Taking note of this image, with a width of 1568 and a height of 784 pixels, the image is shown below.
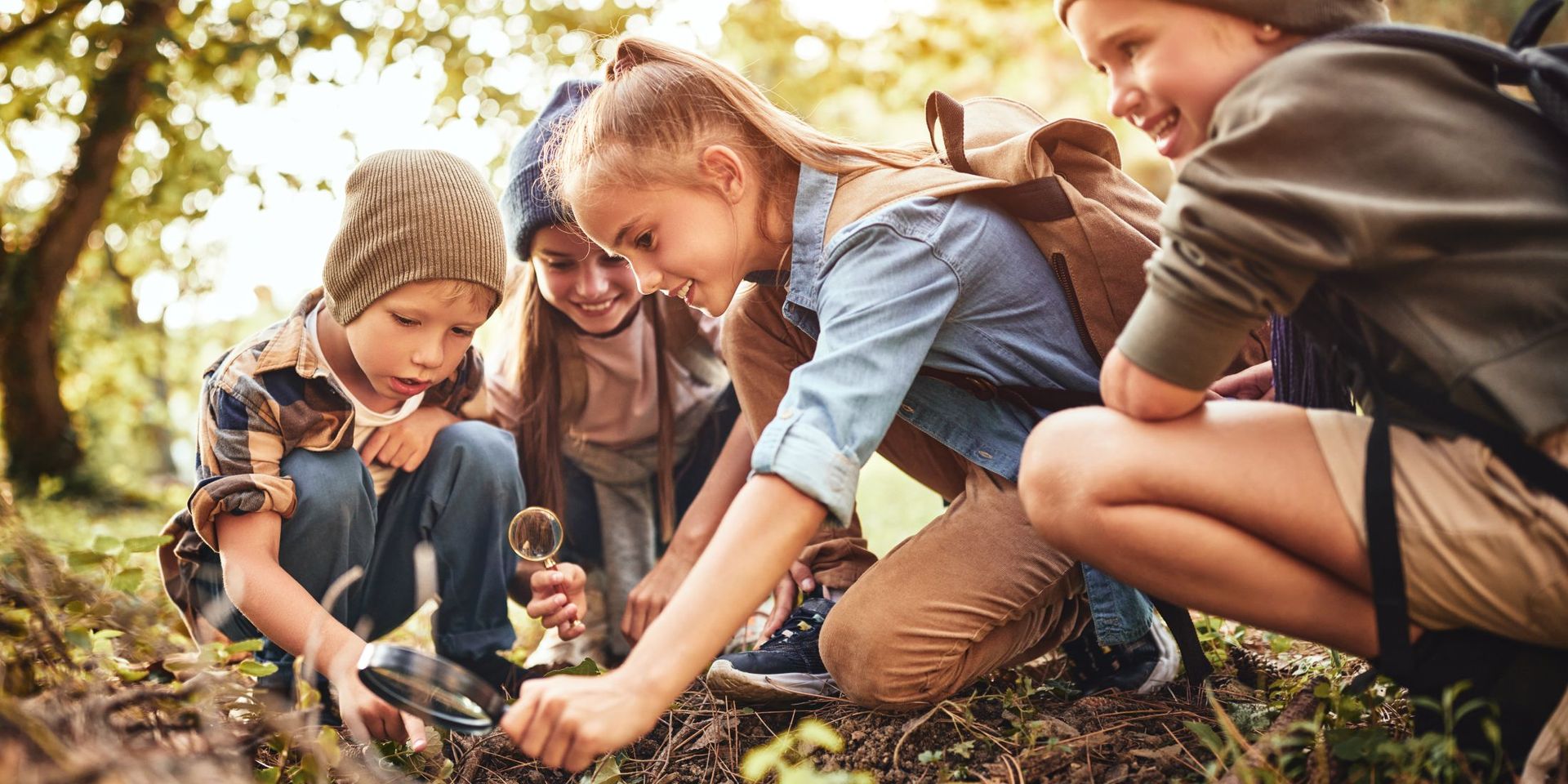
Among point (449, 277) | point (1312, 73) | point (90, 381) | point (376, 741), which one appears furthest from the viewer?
point (90, 381)

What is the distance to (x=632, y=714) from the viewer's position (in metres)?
1.52

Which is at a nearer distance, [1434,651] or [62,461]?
[1434,651]

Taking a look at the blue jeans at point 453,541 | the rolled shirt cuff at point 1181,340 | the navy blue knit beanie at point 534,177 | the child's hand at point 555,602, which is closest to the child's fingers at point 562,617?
the child's hand at point 555,602

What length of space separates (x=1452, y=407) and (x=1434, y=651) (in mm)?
346

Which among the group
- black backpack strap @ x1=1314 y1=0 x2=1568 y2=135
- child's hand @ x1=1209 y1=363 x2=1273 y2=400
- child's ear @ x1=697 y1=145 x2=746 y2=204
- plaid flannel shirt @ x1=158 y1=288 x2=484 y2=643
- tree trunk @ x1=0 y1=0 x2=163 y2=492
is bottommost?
tree trunk @ x1=0 y1=0 x2=163 y2=492

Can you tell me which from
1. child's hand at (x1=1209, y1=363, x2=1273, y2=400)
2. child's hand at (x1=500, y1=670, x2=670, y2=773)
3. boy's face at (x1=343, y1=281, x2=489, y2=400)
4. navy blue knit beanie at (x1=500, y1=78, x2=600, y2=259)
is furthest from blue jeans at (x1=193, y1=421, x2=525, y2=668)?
child's hand at (x1=1209, y1=363, x2=1273, y2=400)

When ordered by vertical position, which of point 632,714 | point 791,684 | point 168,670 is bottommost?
point 791,684

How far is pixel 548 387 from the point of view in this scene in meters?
3.16

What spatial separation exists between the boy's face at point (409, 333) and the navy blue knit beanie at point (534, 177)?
0.41m

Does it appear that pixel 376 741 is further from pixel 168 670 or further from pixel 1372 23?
pixel 1372 23

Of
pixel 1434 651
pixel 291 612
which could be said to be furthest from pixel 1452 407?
pixel 291 612

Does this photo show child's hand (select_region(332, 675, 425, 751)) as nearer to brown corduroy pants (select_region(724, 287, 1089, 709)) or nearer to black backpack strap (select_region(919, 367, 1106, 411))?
brown corduroy pants (select_region(724, 287, 1089, 709))

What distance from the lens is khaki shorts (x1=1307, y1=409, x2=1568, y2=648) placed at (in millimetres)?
1431

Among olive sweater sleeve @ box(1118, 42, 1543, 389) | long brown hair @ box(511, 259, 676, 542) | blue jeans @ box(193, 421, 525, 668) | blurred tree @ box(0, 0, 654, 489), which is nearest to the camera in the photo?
olive sweater sleeve @ box(1118, 42, 1543, 389)
